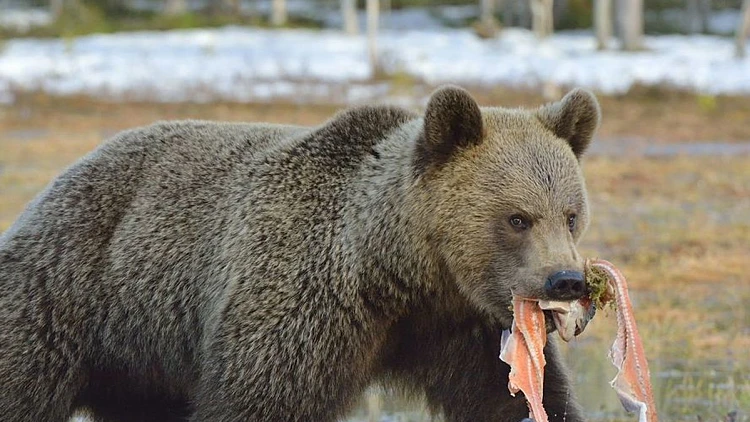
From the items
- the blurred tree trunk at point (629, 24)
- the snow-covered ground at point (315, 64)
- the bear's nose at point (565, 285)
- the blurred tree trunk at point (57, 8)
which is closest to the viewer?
the bear's nose at point (565, 285)

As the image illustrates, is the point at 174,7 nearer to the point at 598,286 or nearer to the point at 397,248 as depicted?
the point at 397,248

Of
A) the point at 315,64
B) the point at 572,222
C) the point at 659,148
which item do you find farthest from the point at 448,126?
the point at 315,64

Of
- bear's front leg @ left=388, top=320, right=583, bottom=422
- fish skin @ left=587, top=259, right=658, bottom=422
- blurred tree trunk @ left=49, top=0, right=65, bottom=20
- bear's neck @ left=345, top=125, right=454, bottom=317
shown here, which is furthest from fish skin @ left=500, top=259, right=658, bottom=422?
blurred tree trunk @ left=49, top=0, right=65, bottom=20

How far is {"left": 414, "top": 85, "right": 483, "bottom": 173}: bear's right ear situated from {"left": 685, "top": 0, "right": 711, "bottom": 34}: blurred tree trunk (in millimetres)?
51398

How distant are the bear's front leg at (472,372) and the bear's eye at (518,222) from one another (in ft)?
1.78

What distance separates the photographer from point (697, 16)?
2218 inches

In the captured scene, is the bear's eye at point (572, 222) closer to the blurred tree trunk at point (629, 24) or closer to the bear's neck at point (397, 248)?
the bear's neck at point (397, 248)

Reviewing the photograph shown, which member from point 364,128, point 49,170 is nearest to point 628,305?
point 364,128

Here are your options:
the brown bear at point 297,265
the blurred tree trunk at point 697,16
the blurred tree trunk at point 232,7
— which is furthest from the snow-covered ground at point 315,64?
the brown bear at point 297,265

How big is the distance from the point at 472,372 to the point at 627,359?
0.64 meters

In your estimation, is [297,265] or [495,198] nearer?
[495,198]

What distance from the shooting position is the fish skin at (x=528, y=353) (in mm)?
4965

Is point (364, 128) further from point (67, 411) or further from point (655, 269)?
point (655, 269)

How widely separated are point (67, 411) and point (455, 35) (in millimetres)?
42352
